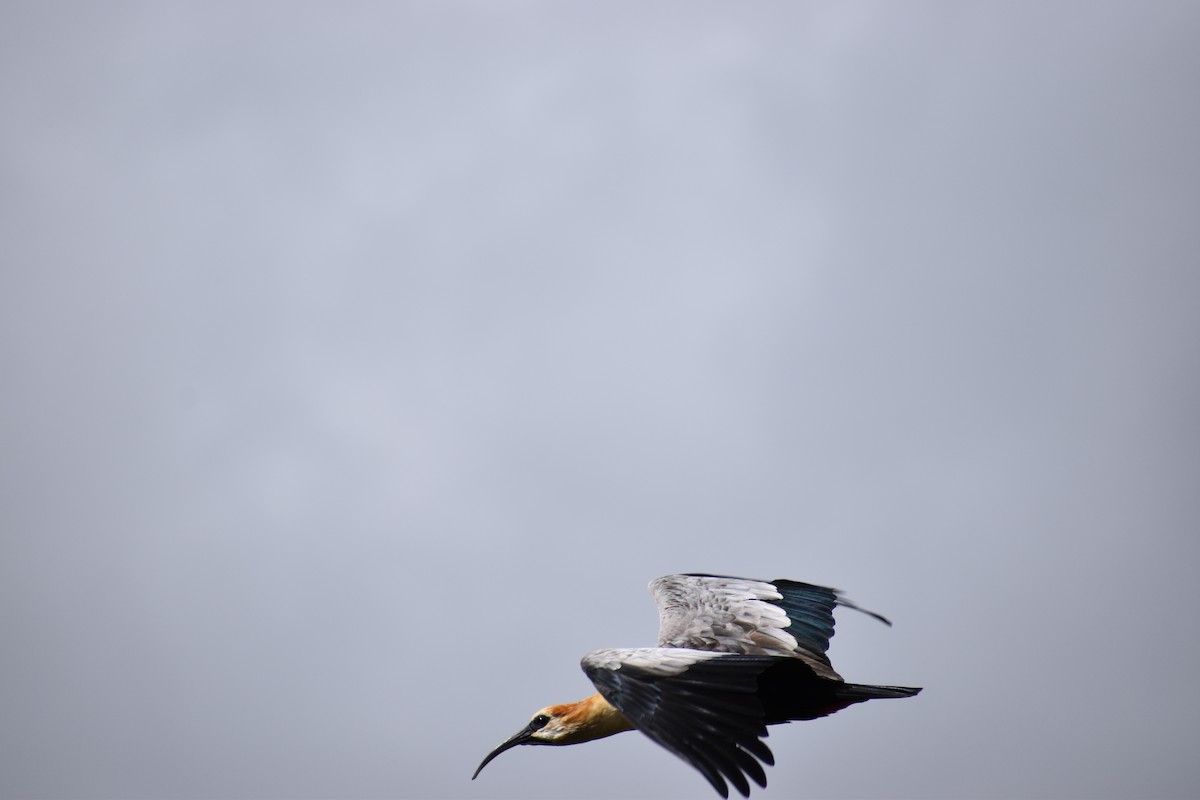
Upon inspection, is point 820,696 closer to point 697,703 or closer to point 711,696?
point 711,696

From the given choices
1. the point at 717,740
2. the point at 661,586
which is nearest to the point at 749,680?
the point at 717,740

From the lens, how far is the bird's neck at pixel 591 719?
12.9 m

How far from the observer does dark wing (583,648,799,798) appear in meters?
9.47

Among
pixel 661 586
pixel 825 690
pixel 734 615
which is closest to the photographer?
pixel 825 690

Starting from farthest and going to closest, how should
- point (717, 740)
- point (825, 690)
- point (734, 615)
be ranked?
point (734, 615) → point (825, 690) → point (717, 740)

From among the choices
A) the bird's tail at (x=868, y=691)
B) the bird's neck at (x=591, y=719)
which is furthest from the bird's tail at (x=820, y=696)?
the bird's neck at (x=591, y=719)

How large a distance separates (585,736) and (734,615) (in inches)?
100

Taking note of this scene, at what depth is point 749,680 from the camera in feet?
34.5

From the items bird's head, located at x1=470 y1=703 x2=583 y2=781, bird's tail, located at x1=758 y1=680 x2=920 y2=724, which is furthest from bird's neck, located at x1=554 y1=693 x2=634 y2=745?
bird's tail, located at x1=758 y1=680 x2=920 y2=724

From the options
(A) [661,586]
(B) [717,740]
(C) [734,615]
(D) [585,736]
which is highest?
(A) [661,586]

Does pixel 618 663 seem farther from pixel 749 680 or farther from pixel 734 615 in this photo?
pixel 734 615

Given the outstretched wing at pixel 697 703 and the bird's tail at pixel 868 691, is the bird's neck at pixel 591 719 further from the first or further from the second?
the bird's tail at pixel 868 691

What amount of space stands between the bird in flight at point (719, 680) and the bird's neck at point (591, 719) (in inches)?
0.5

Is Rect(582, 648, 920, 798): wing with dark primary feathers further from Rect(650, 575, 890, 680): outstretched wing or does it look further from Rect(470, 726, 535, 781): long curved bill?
Rect(470, 726, 535, 781): long curved bill
